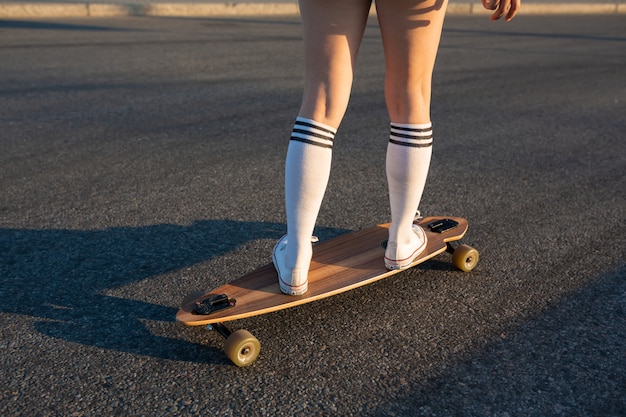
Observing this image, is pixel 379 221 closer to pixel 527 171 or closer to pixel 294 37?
pixel 527 171

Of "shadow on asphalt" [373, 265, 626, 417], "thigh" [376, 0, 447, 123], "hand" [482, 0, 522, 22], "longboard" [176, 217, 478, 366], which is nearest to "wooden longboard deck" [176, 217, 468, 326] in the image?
"longboard" [176, 217, 478, 366]

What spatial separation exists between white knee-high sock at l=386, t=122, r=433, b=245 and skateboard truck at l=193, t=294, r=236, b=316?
75 centimetres

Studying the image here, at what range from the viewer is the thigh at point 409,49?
253cm

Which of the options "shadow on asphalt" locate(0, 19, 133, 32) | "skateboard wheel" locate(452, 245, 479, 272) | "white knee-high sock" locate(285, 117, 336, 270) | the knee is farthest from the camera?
"shadow on asphalt" locate(0, 19, 133, 32)

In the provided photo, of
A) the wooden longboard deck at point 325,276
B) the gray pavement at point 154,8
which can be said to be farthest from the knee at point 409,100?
the gray pavement at point 154,8

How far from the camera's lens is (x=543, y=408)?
7.56ft

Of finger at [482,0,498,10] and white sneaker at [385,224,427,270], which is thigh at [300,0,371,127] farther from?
white sneaker at [385,224,427,270]

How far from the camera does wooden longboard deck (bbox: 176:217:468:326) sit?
2643 millimetres

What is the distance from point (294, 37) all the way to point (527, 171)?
7.51 meters

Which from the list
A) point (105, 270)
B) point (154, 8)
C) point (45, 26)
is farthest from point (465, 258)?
point (154, 8)

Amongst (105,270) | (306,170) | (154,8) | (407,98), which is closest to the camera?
(306,170)

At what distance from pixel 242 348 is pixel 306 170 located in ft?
2.15

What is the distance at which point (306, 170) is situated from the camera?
2.59 metres

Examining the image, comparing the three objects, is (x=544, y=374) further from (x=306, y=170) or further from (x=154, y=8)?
(x=154, y=8)
